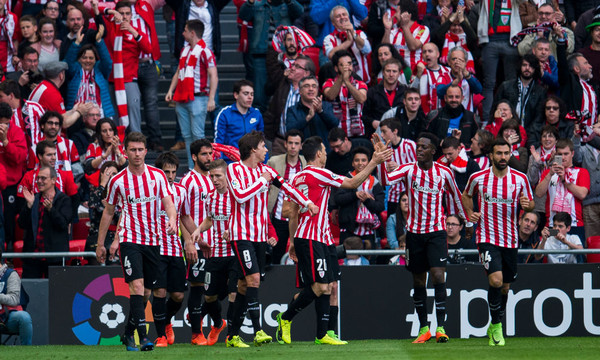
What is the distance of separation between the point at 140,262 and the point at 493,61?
8024mm

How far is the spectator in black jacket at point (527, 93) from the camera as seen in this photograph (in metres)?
16.1

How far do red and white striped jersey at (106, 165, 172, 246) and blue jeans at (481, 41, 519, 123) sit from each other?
7312mm

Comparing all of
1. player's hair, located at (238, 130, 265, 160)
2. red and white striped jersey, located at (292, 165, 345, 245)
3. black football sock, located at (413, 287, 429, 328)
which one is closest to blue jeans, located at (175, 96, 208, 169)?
player's hair, located at (238, 130, 265, 160)

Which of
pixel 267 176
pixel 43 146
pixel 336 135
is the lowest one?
pixel 267 176

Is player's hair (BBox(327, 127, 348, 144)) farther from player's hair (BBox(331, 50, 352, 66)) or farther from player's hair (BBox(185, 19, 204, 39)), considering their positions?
player's hair (BBox(185, 19, 204, 39))

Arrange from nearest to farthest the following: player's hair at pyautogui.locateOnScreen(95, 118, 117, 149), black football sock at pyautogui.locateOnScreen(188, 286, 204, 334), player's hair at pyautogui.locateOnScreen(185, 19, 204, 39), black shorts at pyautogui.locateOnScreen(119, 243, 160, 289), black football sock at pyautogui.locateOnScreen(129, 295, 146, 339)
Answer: black football sock at pyautogui.locateOnScreen(129, 295, 146, 339) → black shorts at pyautogui.locateOnScreen(119, 243, 160, 289) → black football sock at pyautogui.locateOnScreen(188, 286, 204, 334) → player's hair at pyautogui.locateOnScreen(95, 118, 117, 149) → player's hair at pyautogui.locateOnScreen(185, 19, 204, 39)

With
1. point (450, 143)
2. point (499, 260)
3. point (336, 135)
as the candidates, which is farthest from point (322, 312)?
point (336, 135)

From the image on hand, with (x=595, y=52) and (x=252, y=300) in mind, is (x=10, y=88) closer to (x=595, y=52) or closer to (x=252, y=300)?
(x=252, y=300)

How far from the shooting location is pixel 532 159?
15.2 m

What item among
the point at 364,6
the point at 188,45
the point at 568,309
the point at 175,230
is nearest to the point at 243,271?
the point at 175,230

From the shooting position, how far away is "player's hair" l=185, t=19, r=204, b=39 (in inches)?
650

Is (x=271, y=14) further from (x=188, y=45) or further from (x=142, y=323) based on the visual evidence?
Result: (x=142, y=323)

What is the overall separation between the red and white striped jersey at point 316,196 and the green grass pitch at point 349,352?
1258mm

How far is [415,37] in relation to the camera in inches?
680
